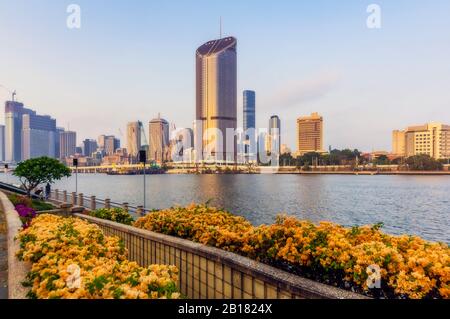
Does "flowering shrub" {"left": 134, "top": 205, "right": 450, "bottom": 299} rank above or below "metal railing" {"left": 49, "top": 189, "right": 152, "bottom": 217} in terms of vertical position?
above

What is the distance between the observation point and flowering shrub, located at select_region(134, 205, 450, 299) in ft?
12.8

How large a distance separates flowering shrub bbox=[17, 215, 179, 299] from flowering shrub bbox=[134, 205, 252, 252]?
6.37 ft

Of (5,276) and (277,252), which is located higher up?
(277,252)

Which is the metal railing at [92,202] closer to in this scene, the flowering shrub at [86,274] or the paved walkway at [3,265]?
the paved walkway at [3,265]

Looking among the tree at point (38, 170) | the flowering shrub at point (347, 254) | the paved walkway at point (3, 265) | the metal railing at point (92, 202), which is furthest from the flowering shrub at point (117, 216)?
the tree at point (38, 170)

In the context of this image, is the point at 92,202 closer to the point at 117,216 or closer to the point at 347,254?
the point at 117,216

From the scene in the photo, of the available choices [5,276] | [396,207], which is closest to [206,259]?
[5,276]

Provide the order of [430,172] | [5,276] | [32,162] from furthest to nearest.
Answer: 1. [430,172]
2. [32,162]
3. [5,276]

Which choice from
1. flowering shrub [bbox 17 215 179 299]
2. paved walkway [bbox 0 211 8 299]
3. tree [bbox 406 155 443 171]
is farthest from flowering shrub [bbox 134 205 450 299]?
tree [bbox 406 155 443 171]

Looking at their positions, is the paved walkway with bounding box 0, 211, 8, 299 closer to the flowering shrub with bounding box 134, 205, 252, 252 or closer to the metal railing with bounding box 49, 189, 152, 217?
the flowering shrub with bounding box 134, 205, 252, 252
